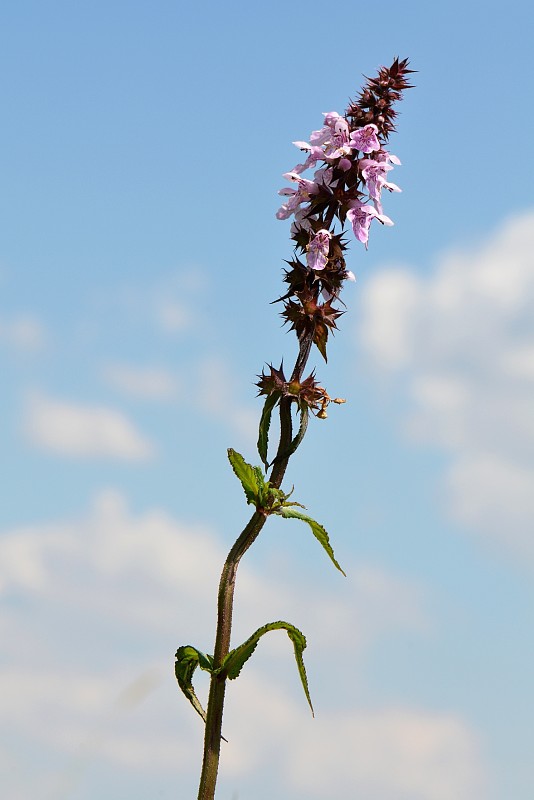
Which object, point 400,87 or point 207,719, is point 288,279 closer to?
point 400,87

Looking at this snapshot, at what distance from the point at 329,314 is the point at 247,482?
137cm

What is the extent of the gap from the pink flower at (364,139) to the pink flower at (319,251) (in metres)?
0.73

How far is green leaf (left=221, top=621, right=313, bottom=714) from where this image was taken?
19.8ft

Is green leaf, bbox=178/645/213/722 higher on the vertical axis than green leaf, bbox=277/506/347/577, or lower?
lower

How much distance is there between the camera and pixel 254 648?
6047mm

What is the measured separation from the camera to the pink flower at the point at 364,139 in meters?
6.67

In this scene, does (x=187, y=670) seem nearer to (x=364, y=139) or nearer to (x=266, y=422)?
(x=266, y=422)

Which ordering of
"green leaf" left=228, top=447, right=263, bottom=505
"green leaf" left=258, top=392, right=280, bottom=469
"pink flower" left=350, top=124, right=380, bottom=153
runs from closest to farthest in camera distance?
"green leaf" left=228, top=447, right=263, bottom=505, "green leaf" left=258, top=392, right=280, bottom=469, "pink flower" left=350, top=124, right=380, bottom=153

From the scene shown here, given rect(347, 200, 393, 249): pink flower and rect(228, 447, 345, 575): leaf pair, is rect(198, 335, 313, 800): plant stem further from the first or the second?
rect(347, 200, 393, 249): pink flower

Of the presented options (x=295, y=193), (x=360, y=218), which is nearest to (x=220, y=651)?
(x=360, y=218)

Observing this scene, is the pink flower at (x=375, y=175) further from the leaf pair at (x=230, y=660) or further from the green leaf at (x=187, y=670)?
the green leaf at (x=187, y=670)

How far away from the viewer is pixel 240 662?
19.8 feet

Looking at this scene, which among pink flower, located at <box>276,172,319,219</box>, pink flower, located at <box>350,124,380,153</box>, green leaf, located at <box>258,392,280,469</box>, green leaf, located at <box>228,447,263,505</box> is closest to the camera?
green leaf, located at <box>228,447,263,505</box>

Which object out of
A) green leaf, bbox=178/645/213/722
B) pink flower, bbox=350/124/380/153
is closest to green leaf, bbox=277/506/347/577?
green leaf, bbox=178/645/213/722
